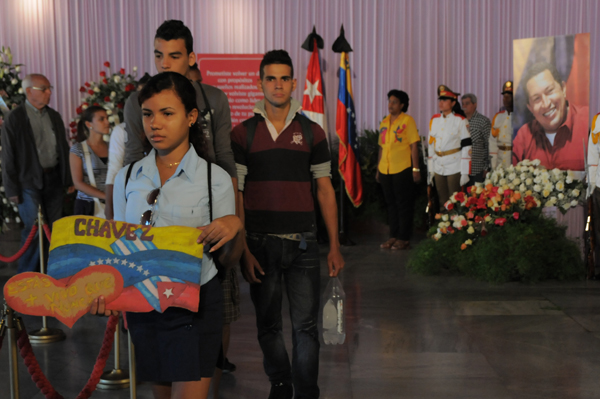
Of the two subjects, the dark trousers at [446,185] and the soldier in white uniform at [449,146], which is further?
the dark trousers at [446,185]

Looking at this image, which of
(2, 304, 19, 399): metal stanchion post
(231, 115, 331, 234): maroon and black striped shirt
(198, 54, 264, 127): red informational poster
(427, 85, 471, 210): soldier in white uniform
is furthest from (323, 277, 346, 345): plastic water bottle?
Answer: (198, 54, 264, 127): red informational poster

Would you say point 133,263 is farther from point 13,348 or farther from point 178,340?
point 13,348

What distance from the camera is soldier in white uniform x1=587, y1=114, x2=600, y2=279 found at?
5715 mm

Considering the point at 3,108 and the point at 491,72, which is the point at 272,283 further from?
the point at 491,72

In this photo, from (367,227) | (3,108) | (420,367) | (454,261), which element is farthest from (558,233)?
(3,108)

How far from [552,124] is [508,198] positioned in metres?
1.28

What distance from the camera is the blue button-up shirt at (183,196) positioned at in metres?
2.06

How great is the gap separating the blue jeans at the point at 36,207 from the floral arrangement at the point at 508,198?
3.62 metres

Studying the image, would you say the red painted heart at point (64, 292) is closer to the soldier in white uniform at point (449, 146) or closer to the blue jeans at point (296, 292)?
the blue jeans at point (296, 292)

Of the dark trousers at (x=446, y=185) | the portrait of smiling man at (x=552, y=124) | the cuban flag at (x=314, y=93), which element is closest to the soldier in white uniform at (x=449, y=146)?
the dark trousers at (x=446, y=185)

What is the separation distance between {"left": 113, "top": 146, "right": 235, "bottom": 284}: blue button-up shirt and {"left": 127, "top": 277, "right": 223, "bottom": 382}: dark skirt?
109 millimetres

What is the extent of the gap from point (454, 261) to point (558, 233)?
990mm

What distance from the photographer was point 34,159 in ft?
18.3

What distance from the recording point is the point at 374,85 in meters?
10.7
